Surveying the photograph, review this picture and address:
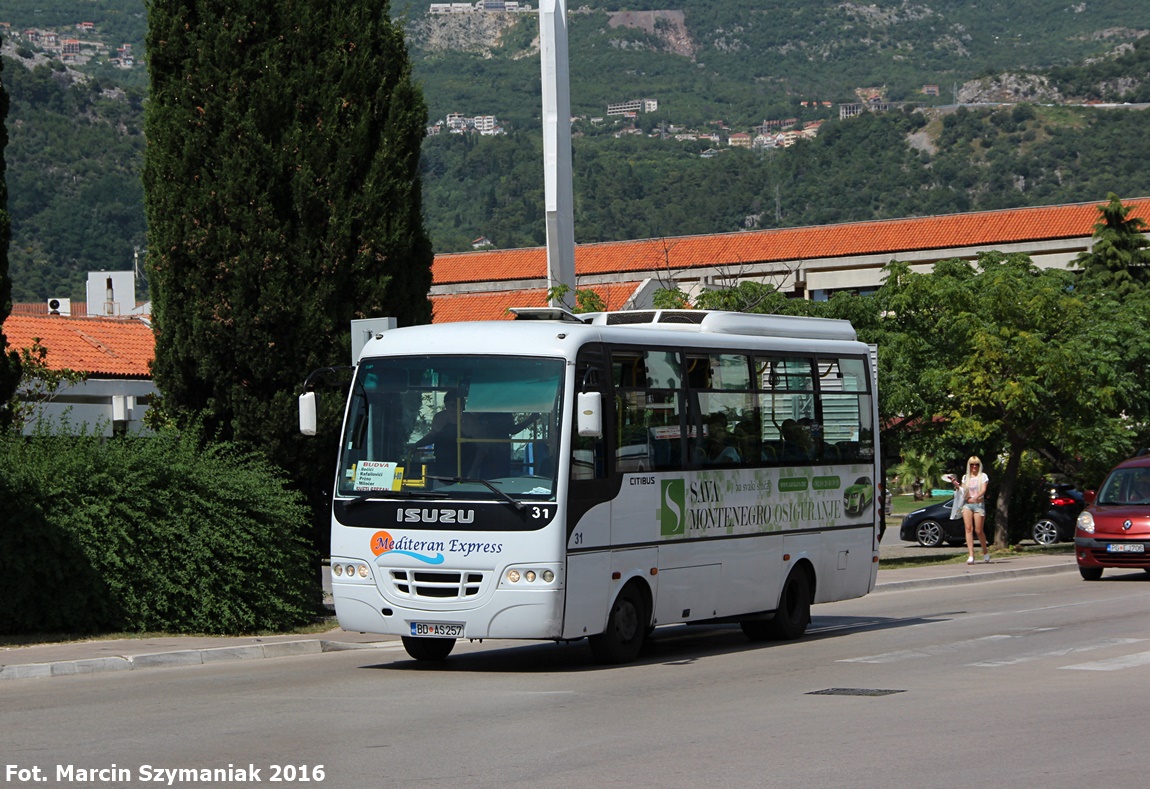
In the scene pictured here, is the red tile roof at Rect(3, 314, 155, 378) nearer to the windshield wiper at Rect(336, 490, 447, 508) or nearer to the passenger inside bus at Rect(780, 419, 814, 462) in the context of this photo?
the passenger inside bus at Rect(780, 419, 814, 462)

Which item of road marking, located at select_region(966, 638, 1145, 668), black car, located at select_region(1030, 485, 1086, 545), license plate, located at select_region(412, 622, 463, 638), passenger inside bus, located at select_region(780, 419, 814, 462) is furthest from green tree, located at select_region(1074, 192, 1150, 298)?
license plate, located at select_region(412, 622, 463, 638)

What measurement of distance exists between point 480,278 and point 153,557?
3057 inches

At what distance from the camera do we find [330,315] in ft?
61.4

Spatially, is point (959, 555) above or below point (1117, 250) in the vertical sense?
below

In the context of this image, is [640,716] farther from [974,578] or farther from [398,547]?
[974,578]

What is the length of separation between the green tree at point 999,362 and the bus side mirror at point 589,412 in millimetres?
20113

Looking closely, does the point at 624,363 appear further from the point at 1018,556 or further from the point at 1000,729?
the point at 1018,556

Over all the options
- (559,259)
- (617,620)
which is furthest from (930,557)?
(617,620)

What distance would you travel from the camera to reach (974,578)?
89.1ft

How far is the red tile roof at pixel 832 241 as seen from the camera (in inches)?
3413

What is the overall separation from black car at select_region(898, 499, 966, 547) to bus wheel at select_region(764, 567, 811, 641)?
22.9m

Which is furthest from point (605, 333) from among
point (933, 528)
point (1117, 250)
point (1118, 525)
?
point (1117, 250)

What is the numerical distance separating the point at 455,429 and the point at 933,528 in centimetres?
2822

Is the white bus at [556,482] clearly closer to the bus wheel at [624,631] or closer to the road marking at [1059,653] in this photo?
the bus wheel at [624,631]
